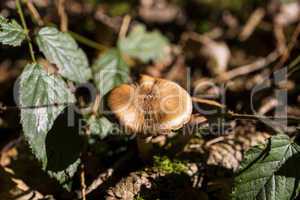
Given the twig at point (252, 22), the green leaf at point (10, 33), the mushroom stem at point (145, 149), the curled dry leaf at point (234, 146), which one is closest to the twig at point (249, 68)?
the twig at point (252, 22)

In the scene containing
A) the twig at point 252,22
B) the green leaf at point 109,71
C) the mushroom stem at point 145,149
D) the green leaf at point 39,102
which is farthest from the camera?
the twig at point 252,22

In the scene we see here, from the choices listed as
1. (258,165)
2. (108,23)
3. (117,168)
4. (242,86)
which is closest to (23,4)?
(108,23)

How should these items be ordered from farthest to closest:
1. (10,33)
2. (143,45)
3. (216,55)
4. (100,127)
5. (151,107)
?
(216,55) → (143,45) → (100,127) → (10,33) → (151,107)

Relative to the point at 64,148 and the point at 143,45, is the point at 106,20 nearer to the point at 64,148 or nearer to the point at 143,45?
the point at 143,45

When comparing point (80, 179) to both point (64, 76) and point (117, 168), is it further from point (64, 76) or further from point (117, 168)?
point (64, 76)

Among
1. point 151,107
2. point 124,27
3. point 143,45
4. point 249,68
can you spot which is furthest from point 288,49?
point 151,107

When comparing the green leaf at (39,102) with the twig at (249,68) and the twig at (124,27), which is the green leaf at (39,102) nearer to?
the twig at (124,27)

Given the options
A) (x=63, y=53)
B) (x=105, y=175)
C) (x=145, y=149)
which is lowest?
(x=105, y=175)

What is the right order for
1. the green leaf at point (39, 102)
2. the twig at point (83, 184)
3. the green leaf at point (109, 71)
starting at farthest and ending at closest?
1. the green leaf at point (109, 71)
2. the twig at point (83, 184)
3. the green leaf at point (39, 102)
